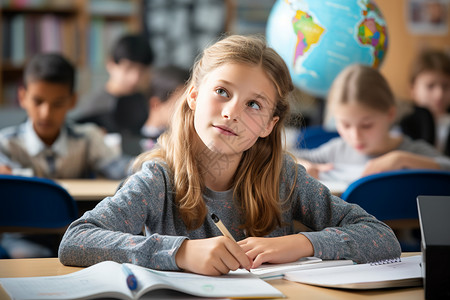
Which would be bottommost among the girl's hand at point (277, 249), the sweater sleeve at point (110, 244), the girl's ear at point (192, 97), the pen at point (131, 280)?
the girl's hand at point (277, 249)

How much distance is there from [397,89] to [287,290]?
4.85 metres

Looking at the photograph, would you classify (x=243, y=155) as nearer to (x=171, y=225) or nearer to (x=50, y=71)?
(x=171, y=225)

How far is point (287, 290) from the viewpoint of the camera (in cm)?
95

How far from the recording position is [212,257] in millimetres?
1004

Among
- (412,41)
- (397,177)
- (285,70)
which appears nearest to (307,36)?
(397,177)

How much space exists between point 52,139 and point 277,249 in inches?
74.1

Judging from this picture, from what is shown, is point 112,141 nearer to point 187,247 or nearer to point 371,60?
point 371,60

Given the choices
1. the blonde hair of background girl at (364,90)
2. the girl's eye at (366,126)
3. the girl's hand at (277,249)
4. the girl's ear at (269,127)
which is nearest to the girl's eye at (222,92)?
the girl's ear at (269,127)

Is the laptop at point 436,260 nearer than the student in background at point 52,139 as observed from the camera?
Yes

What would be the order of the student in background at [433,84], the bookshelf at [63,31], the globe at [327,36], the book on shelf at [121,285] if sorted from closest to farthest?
the book on shelf at [121,285]
the globe at [327,36]
the student in background at [433,84]
the bookshelf at [63,31]

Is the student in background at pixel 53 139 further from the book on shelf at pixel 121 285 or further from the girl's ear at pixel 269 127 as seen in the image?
the book on shelf at pixel 121 285

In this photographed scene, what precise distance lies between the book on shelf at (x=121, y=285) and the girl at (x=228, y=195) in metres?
0.07

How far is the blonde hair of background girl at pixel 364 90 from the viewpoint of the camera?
2.29m

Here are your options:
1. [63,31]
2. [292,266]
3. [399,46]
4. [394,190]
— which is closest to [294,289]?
[292,266]
